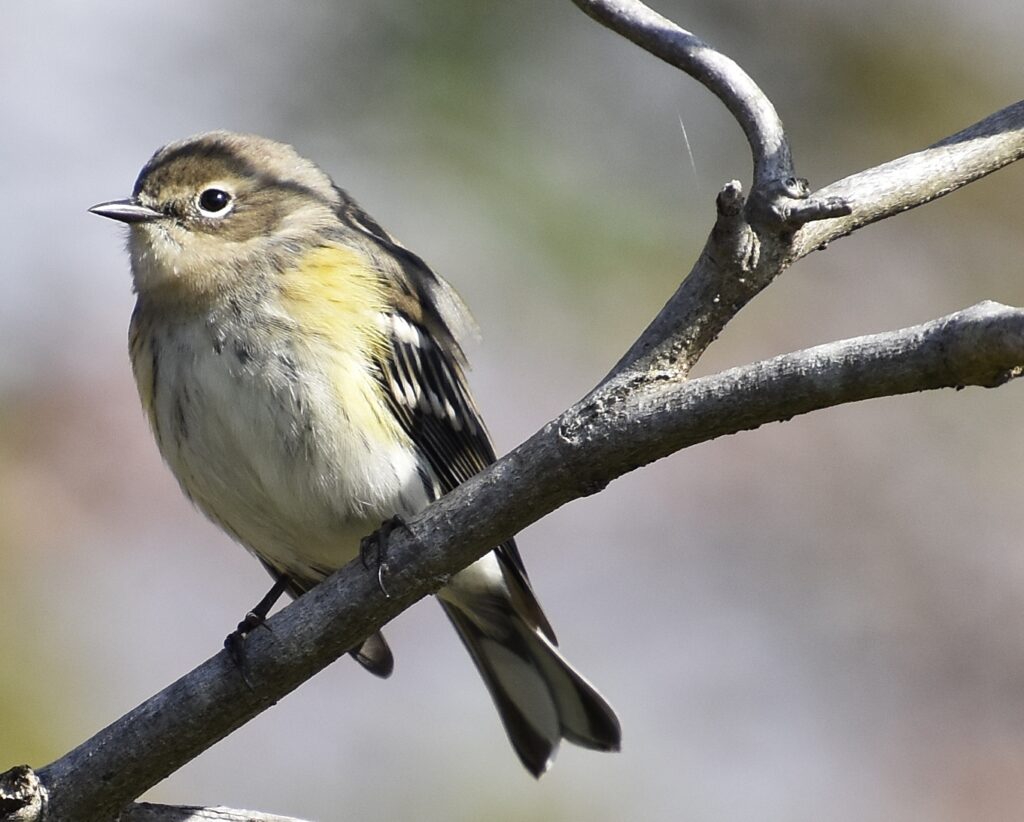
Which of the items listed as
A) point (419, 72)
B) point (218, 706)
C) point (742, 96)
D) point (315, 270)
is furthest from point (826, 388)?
point (419, 72)

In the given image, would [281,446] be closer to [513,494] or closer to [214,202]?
[214,202]

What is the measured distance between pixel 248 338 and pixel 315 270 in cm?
38

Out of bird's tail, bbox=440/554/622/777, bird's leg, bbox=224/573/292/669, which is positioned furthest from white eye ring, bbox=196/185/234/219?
bird's tail, bbox=440/554/622/777

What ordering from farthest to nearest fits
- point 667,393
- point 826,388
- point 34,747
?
point 34,747, point 667,393, point 826,388

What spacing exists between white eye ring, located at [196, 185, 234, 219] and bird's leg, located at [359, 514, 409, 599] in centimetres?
159

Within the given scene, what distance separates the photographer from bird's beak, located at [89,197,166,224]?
4602mm

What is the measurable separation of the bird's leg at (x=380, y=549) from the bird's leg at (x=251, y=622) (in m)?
0.37

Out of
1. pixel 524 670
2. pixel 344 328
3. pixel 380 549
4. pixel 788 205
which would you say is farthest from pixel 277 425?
pixel 788 205

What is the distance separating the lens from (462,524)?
10.2 ft

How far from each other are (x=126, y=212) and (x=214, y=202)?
13.3 inches

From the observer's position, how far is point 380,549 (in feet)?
11.1

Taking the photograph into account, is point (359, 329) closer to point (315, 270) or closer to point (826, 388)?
point (315, 270)

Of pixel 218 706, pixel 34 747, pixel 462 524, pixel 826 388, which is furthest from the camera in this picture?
pixel 34 747

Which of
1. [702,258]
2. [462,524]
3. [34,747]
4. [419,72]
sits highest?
[419,72]
